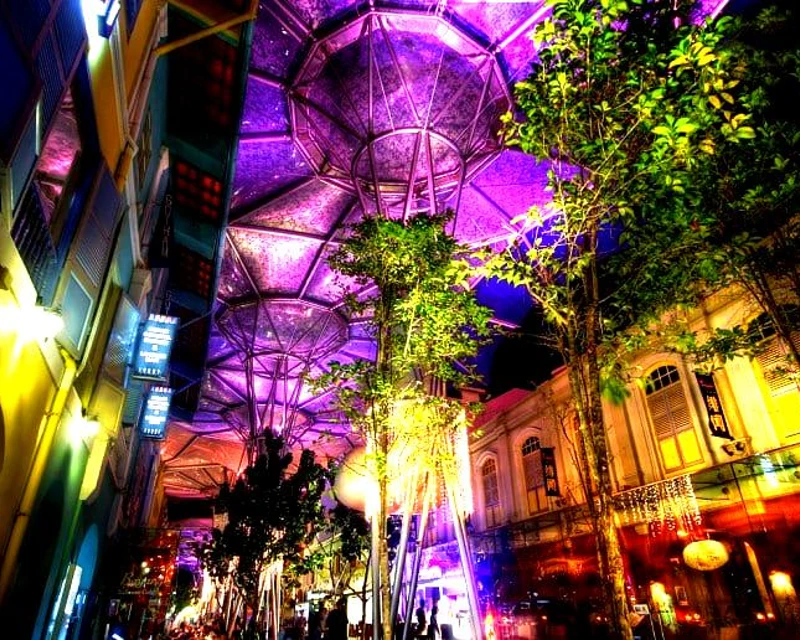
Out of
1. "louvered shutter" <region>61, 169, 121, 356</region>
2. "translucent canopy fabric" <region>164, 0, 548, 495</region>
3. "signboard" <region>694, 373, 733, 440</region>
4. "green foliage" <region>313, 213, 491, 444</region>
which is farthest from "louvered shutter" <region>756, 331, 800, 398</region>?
"louvered shutter" <region>61, 169, 121, 356</region>

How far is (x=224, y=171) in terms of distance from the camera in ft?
36.5

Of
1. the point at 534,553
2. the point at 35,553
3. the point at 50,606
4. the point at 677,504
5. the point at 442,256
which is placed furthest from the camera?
the point at 534,553

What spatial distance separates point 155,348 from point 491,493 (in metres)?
16.5

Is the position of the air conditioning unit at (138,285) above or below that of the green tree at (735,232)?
above

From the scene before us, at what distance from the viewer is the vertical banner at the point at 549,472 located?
17344mm

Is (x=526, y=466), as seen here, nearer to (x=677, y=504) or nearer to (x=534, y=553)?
(x=534, y=553)

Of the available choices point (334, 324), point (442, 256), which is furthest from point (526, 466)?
point (442, 256)

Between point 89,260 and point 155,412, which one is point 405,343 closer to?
point 89,260

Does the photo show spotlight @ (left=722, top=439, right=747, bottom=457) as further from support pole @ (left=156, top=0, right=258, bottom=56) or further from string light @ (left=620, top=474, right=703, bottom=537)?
support pole @ (left=156, top=0, right=258, bottom=56)

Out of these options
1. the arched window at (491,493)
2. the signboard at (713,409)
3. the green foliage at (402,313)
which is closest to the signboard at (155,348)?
the green foliage at (402,313)

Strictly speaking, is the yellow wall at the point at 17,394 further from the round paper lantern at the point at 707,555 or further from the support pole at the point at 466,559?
the round paper lantern at the point at 707,555

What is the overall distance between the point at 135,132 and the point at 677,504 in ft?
46.8

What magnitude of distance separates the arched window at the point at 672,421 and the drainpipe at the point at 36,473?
43.8 ft

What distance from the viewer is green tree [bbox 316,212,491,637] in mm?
8625
